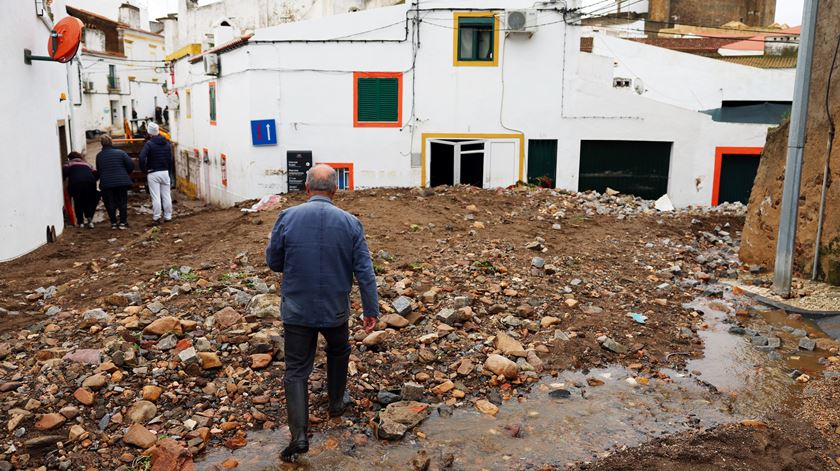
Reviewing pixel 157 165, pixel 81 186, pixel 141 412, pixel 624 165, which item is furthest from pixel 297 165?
pixel 141 412

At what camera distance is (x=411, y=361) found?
572cm

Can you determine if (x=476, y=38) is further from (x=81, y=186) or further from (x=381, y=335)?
(x=381, y=335)

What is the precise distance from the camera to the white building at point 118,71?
41406 mm

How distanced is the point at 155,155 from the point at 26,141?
2.87m

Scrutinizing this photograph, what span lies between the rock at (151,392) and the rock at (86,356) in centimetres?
63

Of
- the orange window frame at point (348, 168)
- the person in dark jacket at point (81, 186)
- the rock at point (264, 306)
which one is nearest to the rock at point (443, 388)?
the rock at point (264, 306)

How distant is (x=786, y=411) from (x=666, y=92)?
21305 mm

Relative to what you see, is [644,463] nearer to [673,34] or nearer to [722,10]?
[673,34]

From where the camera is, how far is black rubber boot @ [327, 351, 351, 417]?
4.65 m

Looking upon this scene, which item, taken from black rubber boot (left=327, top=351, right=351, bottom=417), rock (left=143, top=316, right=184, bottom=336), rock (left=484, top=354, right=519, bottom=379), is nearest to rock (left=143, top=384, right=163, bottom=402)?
rock (left=143, top=316, right=184, bottom=336)

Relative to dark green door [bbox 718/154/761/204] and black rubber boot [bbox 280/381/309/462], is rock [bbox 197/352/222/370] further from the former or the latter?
dark green door [bbox 718/154/761/204]

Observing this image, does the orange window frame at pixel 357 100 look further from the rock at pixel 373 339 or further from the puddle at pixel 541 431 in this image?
the puddle at pixel 541 431

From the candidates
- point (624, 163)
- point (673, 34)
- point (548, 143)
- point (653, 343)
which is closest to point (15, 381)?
point (653, 343)

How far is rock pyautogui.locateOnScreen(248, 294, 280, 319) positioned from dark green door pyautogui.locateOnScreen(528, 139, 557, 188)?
12.3 m
